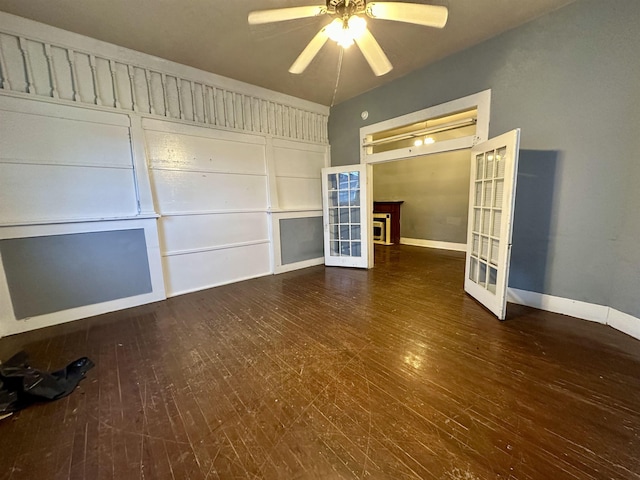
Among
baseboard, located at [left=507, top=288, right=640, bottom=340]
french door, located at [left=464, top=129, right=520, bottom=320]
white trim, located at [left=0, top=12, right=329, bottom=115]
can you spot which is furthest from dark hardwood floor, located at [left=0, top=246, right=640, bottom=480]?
white trim, located at [left=0, top=12, right=329, bottom=115]

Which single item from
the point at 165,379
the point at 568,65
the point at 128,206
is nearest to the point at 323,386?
the point at 165,379

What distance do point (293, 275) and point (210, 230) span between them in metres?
1.50

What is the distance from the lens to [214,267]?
3.87m

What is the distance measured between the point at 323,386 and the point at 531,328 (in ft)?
6.76

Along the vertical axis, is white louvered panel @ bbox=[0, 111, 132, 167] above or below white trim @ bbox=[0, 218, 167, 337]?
above

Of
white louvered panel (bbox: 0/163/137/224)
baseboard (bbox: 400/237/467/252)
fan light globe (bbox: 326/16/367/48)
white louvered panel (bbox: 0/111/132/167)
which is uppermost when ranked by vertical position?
fan light globe (bbox: 326/16/367/48)

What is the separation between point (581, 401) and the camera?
157cm

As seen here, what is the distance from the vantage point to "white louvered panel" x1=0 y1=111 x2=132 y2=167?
8.16ft

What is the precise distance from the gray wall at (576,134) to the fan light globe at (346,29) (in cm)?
195

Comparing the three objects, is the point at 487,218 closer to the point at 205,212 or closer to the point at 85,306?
the point at 205,212

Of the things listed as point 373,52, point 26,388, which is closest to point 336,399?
point 26,388

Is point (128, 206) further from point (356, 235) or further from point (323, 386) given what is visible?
point (356, 235)

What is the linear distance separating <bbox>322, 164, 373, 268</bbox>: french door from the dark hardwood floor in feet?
6.15

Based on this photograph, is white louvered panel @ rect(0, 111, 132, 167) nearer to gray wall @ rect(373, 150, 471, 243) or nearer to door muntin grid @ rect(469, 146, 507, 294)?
door muntin grid @ rect(469, 146, 507, 294)
